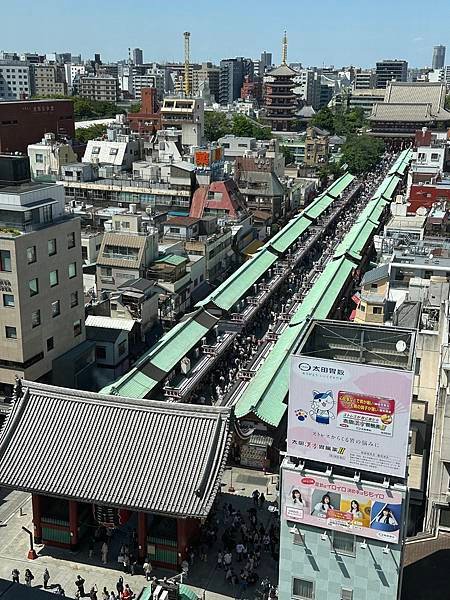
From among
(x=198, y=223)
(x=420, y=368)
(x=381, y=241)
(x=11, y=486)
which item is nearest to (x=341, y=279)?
(x=381, y=241)

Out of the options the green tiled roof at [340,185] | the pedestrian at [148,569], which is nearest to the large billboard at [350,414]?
the pedestrian at [148,569]

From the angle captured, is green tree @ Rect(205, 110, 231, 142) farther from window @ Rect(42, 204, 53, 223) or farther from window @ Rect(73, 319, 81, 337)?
window @ Rect(42, 204, 53, 223)

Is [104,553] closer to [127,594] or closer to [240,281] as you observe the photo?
[127,594]

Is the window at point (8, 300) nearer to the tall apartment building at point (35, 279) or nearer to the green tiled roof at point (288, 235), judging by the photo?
the tall apartment building at point (35, 279)

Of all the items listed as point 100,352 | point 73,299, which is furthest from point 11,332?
point 100,352

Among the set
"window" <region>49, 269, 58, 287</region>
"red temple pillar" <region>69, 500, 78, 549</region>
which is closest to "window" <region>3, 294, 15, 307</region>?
"window" <region>49, 269, 58, 287</region>

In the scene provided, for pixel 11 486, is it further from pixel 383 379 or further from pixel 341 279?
pixel 341 279

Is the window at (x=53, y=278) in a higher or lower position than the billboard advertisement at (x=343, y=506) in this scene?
higher
